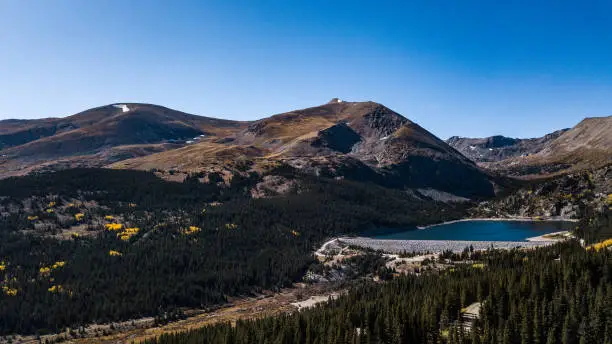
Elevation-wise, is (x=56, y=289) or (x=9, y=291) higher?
(x=9, y=291)

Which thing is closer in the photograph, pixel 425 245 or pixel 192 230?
pixel 192 230

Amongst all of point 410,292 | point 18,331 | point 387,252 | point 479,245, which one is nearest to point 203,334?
point 410,292

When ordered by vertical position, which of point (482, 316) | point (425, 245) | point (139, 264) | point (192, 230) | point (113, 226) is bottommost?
point (425, 245)

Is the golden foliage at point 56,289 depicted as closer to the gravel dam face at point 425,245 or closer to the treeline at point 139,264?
the treeline at point 139,264

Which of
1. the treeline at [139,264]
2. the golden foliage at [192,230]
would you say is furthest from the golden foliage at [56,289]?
the golden foliage at [192,230]

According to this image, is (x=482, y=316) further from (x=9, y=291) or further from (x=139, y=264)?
(x=9, y=291)

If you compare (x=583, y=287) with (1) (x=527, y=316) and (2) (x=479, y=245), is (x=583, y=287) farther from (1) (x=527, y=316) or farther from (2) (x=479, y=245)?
(2) (x=479, y=245)

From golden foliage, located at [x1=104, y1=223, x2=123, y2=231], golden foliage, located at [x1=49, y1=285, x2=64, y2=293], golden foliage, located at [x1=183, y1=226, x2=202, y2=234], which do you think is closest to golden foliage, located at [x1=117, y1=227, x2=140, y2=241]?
golden foliage, located at [x1=104, y1=223, x2=123, y2=231]

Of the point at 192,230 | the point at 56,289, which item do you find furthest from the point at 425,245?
the point at 56,289

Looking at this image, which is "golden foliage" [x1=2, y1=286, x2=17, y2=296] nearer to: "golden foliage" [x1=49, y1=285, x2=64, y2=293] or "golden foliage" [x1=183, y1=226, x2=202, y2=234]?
"golden foliage" [x1=49, y1=285, x2=64, y2=293]
